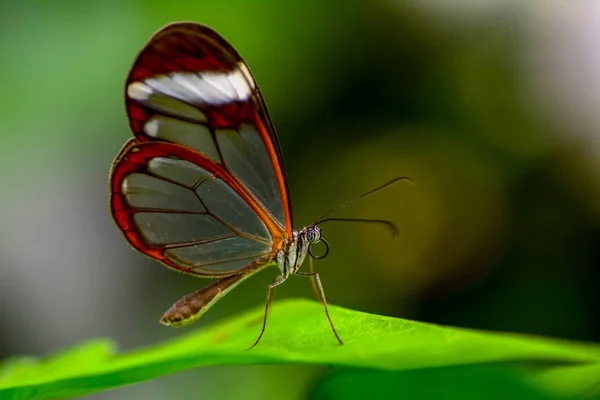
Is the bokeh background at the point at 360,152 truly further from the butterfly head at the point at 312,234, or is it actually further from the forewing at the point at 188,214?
the butterfly head at the point at 312,234

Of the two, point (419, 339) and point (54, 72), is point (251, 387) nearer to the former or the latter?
point (54, 72)

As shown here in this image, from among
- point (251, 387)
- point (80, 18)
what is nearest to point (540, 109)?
point (251, 387)

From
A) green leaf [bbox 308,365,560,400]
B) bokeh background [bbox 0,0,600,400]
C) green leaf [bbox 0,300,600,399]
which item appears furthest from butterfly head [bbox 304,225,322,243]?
bokeh background [bbox 0,0,600,400]

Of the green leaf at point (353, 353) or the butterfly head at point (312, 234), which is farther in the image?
the butterfly head at point (312, 234)

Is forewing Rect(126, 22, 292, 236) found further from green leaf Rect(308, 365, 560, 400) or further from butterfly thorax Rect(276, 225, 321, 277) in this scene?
green leaf Rect(308, 365, 560, 400)

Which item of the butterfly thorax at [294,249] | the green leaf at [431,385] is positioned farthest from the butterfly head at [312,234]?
the green leaf at [431,385]

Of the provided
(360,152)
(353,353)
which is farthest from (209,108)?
(360,152)
